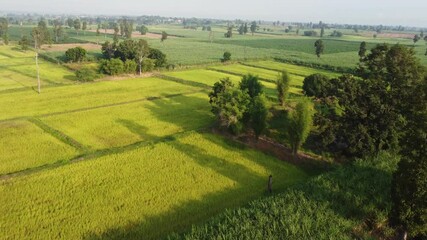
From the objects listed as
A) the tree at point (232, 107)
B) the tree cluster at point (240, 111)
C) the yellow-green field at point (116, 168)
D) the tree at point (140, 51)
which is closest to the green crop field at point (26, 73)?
the yellow-green field at point (116, 168)

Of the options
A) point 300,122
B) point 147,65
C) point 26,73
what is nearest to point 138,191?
point 300,122

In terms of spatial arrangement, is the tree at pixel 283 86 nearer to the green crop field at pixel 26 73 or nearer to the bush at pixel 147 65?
the bush at pixel 147 65

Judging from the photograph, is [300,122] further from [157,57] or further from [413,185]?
[157,57]

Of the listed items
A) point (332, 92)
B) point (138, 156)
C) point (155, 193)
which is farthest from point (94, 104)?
point (332, 92)

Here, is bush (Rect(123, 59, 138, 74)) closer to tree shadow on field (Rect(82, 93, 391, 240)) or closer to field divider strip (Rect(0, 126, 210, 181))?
field divider strip (Rect(0, 126, 210, 181))

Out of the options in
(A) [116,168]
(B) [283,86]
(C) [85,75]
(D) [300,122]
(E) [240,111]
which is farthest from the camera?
(C) [85,75]

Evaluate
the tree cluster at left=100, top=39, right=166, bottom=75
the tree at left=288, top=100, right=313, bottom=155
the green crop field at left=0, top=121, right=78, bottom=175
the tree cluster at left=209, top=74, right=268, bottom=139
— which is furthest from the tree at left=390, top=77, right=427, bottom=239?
the tree cluster at left=100, top=39, right=166, bottom=75
